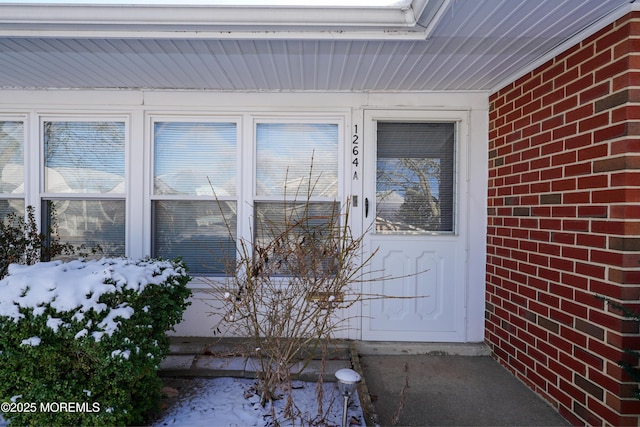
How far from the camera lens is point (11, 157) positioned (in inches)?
145

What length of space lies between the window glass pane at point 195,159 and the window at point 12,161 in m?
1.43

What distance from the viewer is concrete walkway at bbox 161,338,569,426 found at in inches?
99.7

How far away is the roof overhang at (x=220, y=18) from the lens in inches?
90.2

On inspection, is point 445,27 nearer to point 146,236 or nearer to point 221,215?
point 221,215

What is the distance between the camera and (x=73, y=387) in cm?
195

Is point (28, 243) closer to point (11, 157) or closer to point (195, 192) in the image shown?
point (11, 157)

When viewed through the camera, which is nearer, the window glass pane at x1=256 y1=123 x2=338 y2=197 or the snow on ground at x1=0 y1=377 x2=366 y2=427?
the snow on ground at x1=0 y1=377 x2=366 y2=427

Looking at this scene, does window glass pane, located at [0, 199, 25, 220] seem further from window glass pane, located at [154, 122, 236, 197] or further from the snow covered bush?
the snow covered bush

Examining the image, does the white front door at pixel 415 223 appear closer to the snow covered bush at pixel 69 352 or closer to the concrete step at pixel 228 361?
the concrete step at pixel 228 361

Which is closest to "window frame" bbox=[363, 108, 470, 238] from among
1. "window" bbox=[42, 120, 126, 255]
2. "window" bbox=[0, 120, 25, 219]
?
"window" bbox=[42, 120, 126, 255]

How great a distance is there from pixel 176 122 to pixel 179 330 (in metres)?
2.19

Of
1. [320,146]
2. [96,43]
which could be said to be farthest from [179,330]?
[96,43]

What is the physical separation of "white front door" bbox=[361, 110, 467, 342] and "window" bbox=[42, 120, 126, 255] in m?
2.66

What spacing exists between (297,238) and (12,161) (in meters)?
3.39
